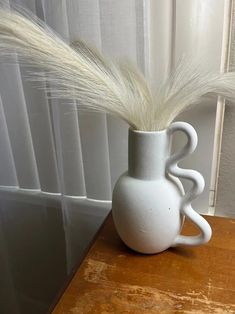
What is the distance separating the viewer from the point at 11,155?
0.86m

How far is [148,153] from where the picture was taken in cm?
53

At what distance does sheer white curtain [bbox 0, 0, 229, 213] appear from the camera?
1.98 feet

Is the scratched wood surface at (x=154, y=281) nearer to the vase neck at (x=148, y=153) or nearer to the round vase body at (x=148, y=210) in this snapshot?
the round vase body at (x=148, y=210)

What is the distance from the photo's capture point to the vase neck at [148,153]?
52cm

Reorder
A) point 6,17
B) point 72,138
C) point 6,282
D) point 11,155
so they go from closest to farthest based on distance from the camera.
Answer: point 6,17, point 72,138, point 11,155, point 6,282

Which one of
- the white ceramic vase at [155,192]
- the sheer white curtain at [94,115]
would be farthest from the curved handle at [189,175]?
the sheer white curtain at [94,115]

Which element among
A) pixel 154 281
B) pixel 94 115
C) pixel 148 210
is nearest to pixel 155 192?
pixel 148 210

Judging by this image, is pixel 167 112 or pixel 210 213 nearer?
pixel 167 112

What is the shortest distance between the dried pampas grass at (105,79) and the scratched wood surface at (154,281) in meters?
0.24

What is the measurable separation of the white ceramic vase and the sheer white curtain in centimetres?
14

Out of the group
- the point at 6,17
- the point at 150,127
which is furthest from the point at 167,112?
the point at 6,17

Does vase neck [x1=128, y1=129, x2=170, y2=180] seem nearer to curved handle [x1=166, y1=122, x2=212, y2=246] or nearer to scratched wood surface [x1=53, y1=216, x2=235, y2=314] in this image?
curved handle [x1=166, y1=122, x2=212, y2=246]

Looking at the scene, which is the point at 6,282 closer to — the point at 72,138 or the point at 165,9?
the point at 72,138

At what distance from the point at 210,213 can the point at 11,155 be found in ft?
1.71
